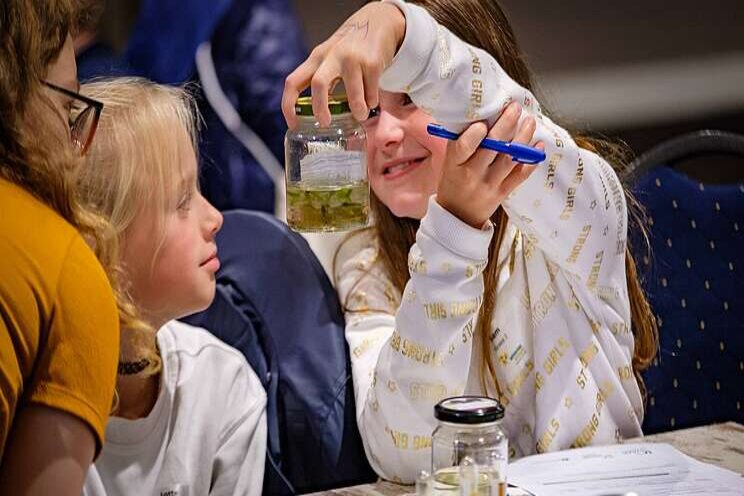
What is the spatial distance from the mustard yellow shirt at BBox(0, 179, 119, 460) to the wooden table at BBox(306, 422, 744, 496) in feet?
1.84

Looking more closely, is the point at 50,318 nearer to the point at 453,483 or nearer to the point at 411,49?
the point at 453,483

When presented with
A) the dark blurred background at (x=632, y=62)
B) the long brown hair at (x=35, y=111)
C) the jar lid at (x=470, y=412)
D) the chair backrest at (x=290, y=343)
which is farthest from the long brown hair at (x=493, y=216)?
the dark blurred background at (x=632, y=62)

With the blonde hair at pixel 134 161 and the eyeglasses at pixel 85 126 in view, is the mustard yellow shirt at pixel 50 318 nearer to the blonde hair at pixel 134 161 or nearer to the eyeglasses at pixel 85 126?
the eyeglasses at pixel 85 126

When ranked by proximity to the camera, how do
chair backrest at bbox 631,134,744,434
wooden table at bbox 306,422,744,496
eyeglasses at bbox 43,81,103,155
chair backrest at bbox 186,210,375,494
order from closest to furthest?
1. eyeglasses at bbox 43,81,103,155
2. wooden table at bbox 306,422,744,496
3. chair backrest at bbox 186,210,375,494
4. chair backrest at bbox 631,134,744,434

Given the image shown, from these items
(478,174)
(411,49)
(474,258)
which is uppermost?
(411,49)

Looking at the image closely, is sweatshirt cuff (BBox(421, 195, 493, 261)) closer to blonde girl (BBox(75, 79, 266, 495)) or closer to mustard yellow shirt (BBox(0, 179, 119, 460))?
blonde girl (BBox(75, 79, 266, 495))

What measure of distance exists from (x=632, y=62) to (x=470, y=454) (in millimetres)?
2670

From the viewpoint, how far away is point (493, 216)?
1913mm

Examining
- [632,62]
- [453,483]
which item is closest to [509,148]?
[453,483]

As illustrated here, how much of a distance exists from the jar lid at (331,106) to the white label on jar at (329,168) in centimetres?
5

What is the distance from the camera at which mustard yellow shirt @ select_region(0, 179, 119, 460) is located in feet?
3.18

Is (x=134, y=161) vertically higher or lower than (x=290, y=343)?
higher

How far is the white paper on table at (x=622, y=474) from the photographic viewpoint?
147 cm

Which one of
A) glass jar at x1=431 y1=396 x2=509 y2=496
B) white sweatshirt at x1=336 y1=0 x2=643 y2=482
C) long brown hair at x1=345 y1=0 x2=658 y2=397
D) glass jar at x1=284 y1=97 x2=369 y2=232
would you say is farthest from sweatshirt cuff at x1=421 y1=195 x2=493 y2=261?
glass jar at x1=431 y1=396 x2=509 y2=496
